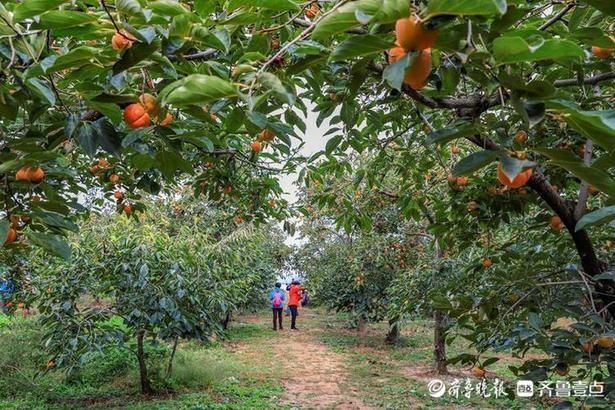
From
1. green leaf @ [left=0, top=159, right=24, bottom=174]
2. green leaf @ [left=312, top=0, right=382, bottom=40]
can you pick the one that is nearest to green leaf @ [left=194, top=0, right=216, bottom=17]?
green leaf @ [left=312, top=0, right=382, bottom=40]

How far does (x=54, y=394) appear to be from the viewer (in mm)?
5551

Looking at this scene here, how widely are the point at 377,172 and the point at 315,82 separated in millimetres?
2004

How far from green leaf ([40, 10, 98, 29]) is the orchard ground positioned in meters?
4.07

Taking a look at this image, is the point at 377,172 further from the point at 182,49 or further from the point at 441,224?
the point at 182,49

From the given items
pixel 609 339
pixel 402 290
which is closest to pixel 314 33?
pixel 609 339

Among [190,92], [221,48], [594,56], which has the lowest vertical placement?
[190,92]

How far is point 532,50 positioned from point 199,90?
0.44 metres

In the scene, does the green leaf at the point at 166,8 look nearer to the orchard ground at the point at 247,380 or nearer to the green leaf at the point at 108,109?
the green leaf at the point at 108,109

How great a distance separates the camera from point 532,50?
665 mm

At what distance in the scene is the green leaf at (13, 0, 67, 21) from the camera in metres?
0.81

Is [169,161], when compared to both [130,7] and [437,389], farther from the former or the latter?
[437,389]

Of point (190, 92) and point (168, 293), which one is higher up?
point (190, 92)

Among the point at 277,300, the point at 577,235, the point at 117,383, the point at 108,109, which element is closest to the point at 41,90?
the point at 108,109

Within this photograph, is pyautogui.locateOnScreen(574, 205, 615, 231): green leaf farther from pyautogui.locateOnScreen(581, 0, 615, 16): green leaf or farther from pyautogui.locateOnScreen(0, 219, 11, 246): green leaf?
pyautogui.locateOnScreen(0, 219, 11, 246): green leaf
